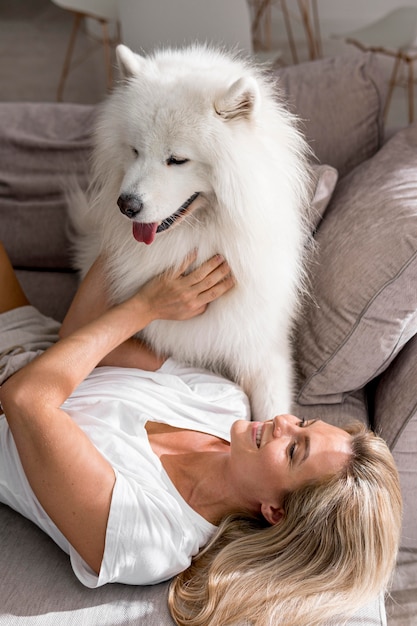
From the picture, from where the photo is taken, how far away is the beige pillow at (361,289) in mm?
1622

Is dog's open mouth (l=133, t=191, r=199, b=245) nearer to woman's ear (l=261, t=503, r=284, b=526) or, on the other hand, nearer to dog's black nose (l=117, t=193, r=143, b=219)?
dog's black nose (l=117, t=193, r=143, b=219)

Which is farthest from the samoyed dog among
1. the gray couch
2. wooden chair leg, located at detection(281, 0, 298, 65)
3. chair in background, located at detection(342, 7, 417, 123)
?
wooden chair leg, located at detection(281, 0, 298, 65)

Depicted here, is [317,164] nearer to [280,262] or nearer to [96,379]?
[280,262]

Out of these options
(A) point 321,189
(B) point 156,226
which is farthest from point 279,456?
(A) point 321,189

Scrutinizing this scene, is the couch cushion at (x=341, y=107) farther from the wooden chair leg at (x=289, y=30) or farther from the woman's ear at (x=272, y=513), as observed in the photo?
the wooden chair leg at (x=289, y=30)

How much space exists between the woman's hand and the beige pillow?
0.88ft

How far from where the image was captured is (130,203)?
139cm

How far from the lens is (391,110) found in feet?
13.1

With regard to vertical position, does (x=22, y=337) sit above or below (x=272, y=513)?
above

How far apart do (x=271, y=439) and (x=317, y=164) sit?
0.97m

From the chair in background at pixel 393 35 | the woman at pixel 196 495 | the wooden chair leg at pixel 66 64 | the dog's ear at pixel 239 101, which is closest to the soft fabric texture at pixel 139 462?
the woman at pixel 196 495

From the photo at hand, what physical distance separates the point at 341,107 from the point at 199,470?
3.91ft

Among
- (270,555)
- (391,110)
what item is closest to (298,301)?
(270,555)

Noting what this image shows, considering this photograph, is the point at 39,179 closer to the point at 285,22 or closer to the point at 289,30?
the point at 289,30
